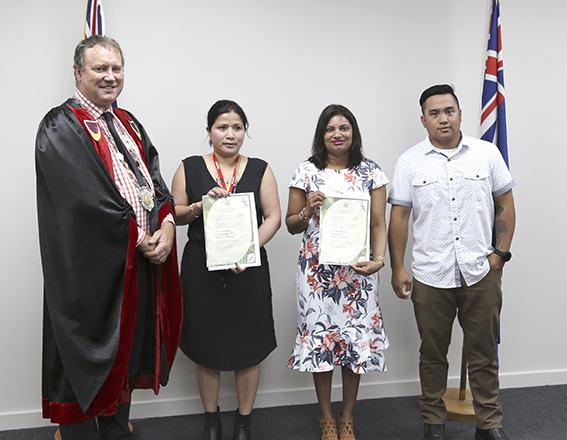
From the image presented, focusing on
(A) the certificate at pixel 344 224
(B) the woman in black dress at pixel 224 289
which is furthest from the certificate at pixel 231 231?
(A) the certificate at pixel 344 224

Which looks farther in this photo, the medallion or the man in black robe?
the medallion

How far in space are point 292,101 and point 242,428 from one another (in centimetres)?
197

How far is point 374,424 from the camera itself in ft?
9.16

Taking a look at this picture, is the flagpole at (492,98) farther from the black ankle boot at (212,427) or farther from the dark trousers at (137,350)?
the dark trousers at (137,350)

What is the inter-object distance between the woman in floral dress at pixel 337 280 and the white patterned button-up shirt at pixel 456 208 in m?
0.22

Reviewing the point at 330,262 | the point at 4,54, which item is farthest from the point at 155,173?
the point at 4,54

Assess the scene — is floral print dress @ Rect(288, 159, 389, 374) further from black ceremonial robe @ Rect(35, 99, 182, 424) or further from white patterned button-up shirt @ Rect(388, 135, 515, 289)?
black ceremonial robe @ Rect(35, 99, 182, 424)

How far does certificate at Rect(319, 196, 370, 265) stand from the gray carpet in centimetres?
111

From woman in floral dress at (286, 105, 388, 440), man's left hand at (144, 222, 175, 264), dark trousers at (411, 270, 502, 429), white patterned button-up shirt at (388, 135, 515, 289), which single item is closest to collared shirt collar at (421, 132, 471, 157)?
white patterned button-up shirt at (388, 135, 515, 289)

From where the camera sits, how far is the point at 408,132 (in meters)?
3.22

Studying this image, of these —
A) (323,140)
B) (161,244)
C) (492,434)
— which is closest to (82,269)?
(161,244)

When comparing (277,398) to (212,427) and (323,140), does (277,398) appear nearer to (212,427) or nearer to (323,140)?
(212,427)

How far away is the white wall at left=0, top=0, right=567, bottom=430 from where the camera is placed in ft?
9.21

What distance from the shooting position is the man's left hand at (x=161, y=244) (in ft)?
6.45
